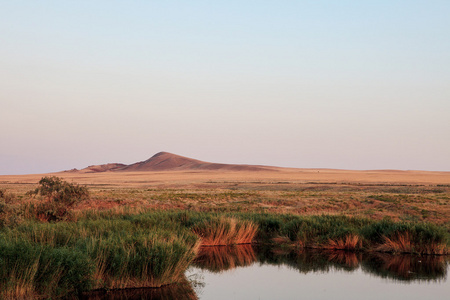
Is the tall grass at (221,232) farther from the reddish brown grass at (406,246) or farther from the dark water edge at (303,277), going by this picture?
the reddish brown grass at (406,246)

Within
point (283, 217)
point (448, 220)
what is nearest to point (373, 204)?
point (448, 220)

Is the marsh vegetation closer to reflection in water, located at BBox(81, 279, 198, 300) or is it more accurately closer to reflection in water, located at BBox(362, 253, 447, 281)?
reflection in water, located at BBox(81, 279, 198, 300)

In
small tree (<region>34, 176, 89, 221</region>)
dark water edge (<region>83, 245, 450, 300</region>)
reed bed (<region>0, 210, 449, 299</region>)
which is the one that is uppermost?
small tree (<region>34, 176, 89, 221</region>)

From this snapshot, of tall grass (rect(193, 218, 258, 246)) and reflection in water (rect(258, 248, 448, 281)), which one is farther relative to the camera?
tall grass (rect(193, 218, 258, 246))

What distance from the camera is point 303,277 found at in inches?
572

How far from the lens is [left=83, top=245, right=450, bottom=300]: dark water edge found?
12500 millimetres

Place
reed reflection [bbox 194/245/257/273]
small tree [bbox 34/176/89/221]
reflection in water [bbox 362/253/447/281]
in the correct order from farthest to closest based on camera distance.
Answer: small tree [bbox 34/176/89/221] → reed reflection [bbox 194/245/257/273] → reflection in water [bbox 362/253/447/281]

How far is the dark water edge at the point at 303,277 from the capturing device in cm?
1250

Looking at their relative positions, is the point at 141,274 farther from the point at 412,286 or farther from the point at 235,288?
the point at 412,286

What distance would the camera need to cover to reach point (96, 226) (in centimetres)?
1606

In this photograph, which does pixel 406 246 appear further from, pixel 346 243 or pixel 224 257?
pixel 224 257

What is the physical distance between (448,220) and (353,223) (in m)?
9.52

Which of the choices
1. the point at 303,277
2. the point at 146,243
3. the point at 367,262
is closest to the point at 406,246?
the point at 367,262

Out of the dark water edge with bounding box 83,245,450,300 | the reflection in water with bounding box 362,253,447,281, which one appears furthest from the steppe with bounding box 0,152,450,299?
the reflection in water with bounding box 362,253,447,281
